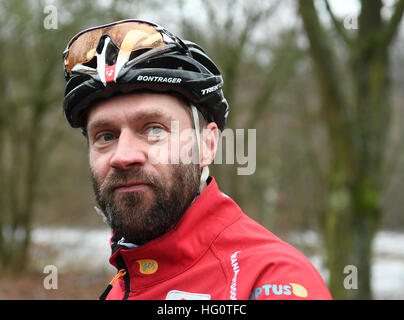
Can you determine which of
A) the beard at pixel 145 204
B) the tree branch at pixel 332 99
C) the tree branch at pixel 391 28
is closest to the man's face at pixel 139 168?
the beard at pixel 145 204

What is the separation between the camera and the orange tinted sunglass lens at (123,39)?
2137 millimetres

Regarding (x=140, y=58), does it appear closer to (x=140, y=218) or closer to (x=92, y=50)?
(x=92, y=50)

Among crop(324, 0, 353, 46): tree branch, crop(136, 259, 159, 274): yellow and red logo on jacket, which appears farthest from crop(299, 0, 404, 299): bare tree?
crop(136, 259, 159, 274): yellow and red logo on jacket

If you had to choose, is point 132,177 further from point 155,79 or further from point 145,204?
point 155,79

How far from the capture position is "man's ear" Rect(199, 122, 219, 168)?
229cm

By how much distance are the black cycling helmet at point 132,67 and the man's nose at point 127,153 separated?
237mm

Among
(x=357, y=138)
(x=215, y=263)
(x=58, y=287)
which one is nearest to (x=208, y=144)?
(x=215, y=263)

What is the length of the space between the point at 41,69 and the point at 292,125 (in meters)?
8.69

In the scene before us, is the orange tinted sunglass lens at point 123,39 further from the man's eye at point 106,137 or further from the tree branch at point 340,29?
the tree branch at point 340,29

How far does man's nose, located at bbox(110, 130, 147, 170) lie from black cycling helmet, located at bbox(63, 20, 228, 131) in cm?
24

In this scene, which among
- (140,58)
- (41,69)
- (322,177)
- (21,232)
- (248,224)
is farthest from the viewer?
(322,177)

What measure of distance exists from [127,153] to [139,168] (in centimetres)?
8
